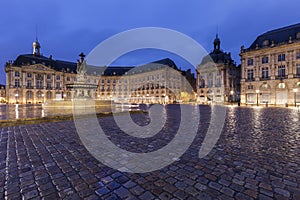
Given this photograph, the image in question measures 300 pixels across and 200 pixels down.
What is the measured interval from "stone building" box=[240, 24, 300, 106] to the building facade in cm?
2731

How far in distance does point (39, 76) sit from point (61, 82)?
853 cm

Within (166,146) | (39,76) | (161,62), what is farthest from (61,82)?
(166,146)

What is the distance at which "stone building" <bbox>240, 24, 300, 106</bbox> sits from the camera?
33000mm

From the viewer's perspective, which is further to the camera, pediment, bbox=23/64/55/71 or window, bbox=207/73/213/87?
pediment, bbox=23/64/55/71

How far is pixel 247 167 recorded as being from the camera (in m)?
3.43

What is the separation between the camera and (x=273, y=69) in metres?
35.9

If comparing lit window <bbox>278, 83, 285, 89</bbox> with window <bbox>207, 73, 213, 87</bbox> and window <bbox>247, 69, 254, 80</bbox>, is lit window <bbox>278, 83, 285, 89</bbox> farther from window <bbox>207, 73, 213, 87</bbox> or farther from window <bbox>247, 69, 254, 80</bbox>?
window <bbox>207, 73, 213, 87</bbox>

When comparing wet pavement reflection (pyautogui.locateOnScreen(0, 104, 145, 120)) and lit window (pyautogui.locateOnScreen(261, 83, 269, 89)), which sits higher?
lit window (pyautogui.locateOnScreen(261, 83, 269, 89))

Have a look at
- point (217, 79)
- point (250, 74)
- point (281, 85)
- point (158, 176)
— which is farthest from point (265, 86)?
point (158, 176)

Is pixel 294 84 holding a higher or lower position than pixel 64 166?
higher

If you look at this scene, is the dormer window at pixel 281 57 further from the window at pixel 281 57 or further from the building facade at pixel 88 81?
the building facade at pixel 88 81

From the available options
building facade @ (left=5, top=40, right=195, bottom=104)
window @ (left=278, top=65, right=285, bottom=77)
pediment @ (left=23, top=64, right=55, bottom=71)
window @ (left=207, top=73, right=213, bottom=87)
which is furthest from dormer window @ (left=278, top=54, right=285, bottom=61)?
pediment @ (left=23, top=64, right=55, bottom=71)

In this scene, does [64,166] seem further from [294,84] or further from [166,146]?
[294,84]

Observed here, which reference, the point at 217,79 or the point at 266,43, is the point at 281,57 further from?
the point at 217,79
